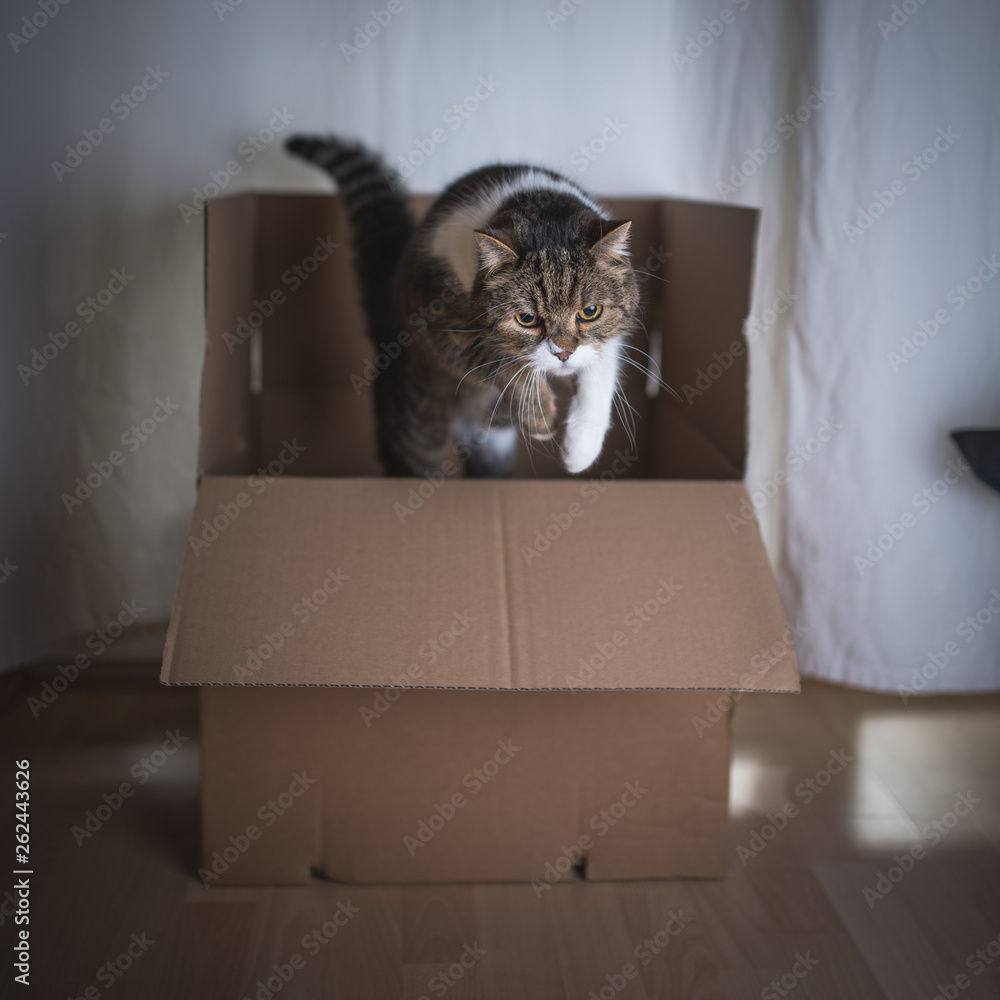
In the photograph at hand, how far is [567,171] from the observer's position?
1.43m

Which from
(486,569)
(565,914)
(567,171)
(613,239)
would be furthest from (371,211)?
(565,914)

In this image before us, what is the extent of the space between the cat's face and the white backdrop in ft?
1.71

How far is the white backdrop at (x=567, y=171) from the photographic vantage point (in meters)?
1.32

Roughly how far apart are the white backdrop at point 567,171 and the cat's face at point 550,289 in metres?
0.52

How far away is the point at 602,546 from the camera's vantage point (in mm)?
980

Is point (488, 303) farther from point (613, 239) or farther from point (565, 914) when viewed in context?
point (565, 914)

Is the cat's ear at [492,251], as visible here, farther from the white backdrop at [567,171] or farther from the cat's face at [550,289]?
the white backdrop at [567,171]

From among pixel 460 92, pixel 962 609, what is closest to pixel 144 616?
pixel 460 92

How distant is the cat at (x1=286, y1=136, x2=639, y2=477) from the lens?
970 mm

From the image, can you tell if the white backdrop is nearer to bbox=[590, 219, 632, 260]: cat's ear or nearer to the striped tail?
the striped tail

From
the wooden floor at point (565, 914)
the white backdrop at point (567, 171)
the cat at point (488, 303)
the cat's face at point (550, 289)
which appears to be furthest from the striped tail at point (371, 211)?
the wooden floor at point (565, 914)

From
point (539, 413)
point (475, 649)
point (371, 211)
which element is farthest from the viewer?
point (371, 211)

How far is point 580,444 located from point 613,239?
228 mm

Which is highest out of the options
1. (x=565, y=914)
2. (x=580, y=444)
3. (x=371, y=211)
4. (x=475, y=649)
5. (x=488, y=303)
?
(x=371, y=211)
